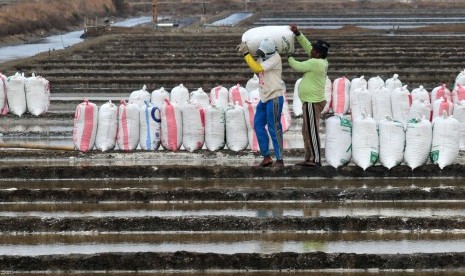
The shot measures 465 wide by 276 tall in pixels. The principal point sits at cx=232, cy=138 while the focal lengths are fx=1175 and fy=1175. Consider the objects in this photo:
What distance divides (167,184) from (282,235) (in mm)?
2841

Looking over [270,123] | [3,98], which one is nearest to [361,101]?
[270,123]

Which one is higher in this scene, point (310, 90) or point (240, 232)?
point (310, 90)

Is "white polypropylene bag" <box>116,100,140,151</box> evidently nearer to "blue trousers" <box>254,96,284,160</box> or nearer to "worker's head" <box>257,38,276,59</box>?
"blue trousers" <box>254,96,284,160</box>

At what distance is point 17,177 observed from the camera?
1327 cm

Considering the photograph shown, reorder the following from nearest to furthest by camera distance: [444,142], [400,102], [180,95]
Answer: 1. [444,142]
2. [400,102]
3. [180,95]

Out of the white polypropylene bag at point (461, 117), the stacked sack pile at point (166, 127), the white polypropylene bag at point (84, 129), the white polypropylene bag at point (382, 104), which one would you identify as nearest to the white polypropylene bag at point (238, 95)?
the white polypropylene bag at point (382, 104)

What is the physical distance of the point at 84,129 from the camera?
14781 mm

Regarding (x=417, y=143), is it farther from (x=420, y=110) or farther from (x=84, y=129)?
(x=84, y=129)

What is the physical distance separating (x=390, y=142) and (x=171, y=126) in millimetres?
2916

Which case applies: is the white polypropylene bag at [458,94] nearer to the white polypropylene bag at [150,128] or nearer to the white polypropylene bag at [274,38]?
the white polypropylene bag at [274,38]

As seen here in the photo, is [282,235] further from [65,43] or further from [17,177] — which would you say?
[65,43]

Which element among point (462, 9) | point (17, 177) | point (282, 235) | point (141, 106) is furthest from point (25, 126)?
point (462, 9)

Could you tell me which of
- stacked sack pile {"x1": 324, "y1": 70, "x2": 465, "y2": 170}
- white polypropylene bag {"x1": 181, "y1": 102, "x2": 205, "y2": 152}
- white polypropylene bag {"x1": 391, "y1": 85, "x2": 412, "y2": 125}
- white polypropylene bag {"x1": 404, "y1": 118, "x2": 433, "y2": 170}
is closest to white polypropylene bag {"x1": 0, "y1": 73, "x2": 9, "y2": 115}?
white polypropylene bag {"x1": 181, "y1": 102, "x2": 205, "y2": 152}

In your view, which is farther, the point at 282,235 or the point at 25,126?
the point at 25,126
